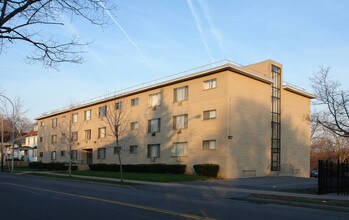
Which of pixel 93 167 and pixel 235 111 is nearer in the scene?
pixel 235 111

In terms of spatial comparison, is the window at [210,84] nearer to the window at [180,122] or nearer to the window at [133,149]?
the window at [180,122]

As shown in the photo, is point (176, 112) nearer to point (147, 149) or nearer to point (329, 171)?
point (147, 149)

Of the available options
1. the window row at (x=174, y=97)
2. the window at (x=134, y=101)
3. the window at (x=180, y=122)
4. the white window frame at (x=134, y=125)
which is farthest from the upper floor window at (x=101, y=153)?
the window at (x=180, y=122)

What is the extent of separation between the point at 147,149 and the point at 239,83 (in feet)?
41.4

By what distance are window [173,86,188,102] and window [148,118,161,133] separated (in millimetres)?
3289

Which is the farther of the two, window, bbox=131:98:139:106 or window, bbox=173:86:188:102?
window, bbox=131:98:139:106

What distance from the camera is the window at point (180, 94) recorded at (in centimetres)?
3697

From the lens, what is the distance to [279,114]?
127ft

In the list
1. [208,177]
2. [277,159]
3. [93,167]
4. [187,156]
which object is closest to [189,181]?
[208,177]

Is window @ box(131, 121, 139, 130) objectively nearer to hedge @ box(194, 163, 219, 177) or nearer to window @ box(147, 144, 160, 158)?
window @ box(147, 144, 160, 158)

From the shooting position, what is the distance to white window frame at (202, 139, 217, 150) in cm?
3325

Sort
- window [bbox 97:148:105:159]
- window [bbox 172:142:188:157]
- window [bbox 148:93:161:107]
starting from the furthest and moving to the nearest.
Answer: window [bbox 97:148:105:159] → window [bbox 148:93:161:107] → window [bbox 172:142:188:157]

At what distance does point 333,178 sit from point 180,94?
20295 mm

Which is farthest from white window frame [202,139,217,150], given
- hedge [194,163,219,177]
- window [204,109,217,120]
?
window [204,109,217,120]
